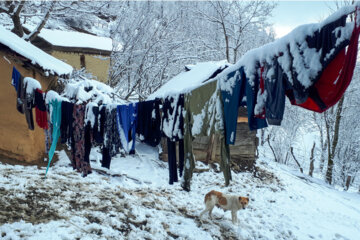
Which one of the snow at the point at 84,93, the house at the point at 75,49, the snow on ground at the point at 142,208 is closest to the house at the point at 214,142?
the snow on ground at the point at 142,208

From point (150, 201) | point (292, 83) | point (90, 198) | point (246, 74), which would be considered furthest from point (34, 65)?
point (292, 83)

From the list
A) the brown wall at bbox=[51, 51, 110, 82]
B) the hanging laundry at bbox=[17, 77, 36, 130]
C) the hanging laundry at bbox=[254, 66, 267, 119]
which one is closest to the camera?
the hanging laundry at bbox=[254, 66, 267, 119]

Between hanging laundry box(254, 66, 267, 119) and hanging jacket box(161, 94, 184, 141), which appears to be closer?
hanging laundry box(254, 66, 267, 119)

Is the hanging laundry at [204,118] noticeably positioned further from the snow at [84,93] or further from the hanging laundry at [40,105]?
the snow at [84,93]

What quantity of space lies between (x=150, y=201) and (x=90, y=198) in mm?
1693

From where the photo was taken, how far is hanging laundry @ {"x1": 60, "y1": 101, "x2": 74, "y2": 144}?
15.2ft

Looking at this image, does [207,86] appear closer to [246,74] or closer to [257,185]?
[246,74]

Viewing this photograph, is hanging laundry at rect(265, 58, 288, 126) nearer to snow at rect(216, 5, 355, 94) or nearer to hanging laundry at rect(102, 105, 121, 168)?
snow at rect(216, 5, 355, 94)

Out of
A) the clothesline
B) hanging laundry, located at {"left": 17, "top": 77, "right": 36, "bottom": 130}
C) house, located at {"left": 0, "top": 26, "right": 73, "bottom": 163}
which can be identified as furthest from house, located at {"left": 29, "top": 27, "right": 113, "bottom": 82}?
the clothesline

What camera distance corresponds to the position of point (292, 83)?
1963mm

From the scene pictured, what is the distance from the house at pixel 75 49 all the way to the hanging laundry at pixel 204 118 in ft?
38.1

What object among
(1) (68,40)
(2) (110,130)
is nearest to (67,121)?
(2) (110,130)

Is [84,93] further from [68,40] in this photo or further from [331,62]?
[68,40]

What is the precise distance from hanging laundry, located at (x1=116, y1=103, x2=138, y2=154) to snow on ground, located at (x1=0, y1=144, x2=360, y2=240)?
1.96 metres
